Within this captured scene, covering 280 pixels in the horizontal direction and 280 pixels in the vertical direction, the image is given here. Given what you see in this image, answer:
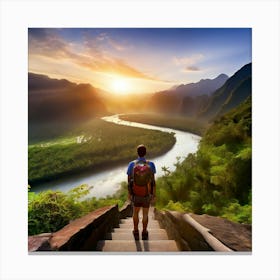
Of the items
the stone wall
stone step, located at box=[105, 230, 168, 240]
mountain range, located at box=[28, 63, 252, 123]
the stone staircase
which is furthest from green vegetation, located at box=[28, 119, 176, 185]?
the stone staircase

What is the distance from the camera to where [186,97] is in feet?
19.6

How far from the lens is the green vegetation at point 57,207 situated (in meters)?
5.44

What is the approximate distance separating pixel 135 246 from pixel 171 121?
213 centimetres

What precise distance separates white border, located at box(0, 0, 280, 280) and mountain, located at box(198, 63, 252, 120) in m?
0.12

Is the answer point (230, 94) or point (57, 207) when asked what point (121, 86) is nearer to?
point (230, 94)

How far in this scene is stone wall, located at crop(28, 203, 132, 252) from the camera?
173 inches

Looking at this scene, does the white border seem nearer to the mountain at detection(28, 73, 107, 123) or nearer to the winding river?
the mountain at detection(28, 73, 107, 123)

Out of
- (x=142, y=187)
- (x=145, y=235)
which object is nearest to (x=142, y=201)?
(x=142, y=187)

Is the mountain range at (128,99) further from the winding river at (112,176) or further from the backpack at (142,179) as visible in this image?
the backpack at (142,179)
